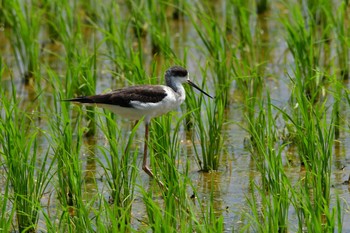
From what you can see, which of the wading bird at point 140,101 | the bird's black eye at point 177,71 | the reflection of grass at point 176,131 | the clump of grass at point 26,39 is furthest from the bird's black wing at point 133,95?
the clump of grass at point 26,39

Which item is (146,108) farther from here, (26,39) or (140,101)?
(26,39)

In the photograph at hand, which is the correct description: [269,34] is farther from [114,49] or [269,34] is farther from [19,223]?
[19,223]

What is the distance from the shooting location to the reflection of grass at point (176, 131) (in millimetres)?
5793

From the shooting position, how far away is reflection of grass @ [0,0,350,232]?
5793mm

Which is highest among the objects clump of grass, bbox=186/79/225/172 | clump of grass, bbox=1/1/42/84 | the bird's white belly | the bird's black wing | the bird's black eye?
clump of grass, bbox=1/1/42/84

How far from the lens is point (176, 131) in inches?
264

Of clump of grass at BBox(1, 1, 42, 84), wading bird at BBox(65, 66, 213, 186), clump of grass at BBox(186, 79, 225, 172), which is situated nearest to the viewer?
wading bird at BBox(65, 66, 213, 186)

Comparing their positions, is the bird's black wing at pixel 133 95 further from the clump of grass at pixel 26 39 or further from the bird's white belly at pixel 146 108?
the clump of grass at pixel 26 39

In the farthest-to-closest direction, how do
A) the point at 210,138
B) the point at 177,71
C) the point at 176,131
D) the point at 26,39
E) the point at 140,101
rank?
1. the point at 26,39
2. the point at 177,71
3. the point at 210,138
4. the point at 140,101
5. the point at 176,131

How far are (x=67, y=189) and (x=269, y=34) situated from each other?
455 cm

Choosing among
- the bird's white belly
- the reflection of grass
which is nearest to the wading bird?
the bird's white belly

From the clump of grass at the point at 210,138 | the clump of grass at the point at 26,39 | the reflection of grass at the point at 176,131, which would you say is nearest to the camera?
the reflection of grass at the point at 176,131

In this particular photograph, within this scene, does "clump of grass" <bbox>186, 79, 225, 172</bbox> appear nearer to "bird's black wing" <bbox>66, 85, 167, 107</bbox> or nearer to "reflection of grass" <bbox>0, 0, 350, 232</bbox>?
"reflection of grass" <bbox>0, 0, 350, 232</bbox>

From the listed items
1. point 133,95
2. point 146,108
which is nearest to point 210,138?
point 146,108
